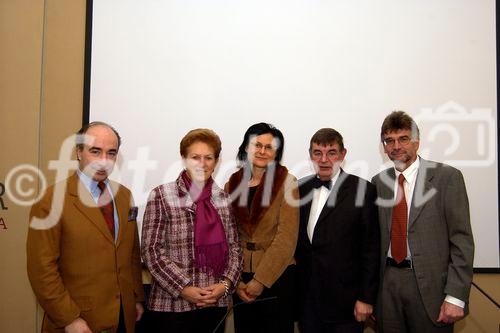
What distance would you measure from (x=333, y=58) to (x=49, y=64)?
1.98 m

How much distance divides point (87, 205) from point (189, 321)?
725 millimetres

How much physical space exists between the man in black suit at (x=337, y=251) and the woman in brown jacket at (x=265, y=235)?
96 millimetres

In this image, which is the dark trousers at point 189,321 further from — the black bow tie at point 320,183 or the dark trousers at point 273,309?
the black bow tie at point 320,183

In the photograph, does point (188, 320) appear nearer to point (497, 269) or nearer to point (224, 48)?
point (224, 48)

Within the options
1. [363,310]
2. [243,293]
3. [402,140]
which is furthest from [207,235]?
[402,140]

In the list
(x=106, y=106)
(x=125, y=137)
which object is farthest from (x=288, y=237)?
(x=106, y=106)

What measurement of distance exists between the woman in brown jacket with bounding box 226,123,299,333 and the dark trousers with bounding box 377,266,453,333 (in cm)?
49

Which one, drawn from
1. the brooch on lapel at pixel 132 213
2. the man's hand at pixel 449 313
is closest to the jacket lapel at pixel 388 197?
the man's hand at pixel 449 313

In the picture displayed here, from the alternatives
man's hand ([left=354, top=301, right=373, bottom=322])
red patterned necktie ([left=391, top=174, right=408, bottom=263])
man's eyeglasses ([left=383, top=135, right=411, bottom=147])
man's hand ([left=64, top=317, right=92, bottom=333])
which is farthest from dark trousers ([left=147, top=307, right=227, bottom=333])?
man's eyeglasses ([left=383, top=135, right=411, bottom=147])

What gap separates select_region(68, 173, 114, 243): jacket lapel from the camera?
1.80 meters

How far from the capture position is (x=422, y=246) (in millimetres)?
2039

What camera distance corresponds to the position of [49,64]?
110 inches

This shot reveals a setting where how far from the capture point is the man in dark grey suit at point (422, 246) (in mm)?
1992

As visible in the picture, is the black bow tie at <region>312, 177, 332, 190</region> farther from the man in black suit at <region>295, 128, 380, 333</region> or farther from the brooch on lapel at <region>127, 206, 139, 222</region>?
the brooch on lapel at <region>127, 206, 139, 222</region>
